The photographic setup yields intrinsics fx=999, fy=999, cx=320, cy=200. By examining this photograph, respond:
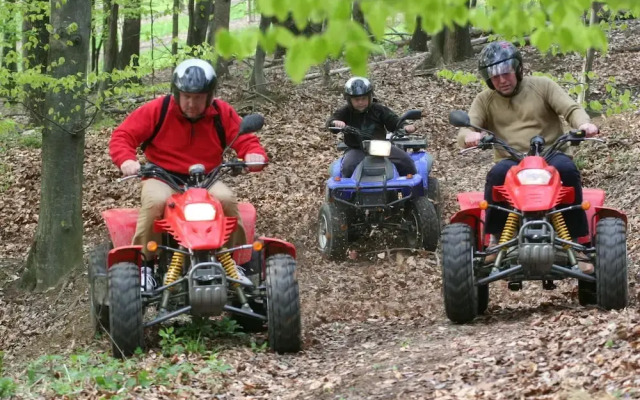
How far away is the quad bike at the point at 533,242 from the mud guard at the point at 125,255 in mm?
2281

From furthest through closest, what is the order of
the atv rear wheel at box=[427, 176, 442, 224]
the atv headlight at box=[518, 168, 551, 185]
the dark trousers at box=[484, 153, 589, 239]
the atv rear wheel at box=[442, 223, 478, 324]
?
the atv rear wheel at box=[427, 176, 442, 224], the dark trousers at box=[484, 153, 589, 239], the atv rear wheel at box=[442, 223, 478, 324], the atv headlight at box=[518, 168, 551, 185]

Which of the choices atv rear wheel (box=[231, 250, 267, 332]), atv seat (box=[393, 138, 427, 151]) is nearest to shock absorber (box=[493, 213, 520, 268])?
atv rear wheel (box=[231, 250, 267, 332])

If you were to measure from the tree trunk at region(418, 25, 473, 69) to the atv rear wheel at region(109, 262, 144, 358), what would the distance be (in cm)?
1670

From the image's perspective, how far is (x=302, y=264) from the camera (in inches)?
451

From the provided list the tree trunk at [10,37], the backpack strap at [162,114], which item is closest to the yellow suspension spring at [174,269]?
the backpack strap at [162,114]

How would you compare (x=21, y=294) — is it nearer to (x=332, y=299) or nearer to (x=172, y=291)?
(x=332, y=299)

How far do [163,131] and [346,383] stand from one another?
2712 millimetres

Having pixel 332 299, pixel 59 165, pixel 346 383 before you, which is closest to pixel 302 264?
pixel 332 299

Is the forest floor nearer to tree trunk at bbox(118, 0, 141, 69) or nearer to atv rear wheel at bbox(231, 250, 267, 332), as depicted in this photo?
atv rear wheel at bbox(231, 250, 267, 332)

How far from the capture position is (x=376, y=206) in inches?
449

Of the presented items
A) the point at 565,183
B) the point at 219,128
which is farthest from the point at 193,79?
the point at 565,183

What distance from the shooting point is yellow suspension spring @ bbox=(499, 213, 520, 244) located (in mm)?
7645

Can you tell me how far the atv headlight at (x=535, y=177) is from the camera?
7379mm

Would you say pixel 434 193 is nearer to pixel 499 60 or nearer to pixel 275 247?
pixel 499 60
